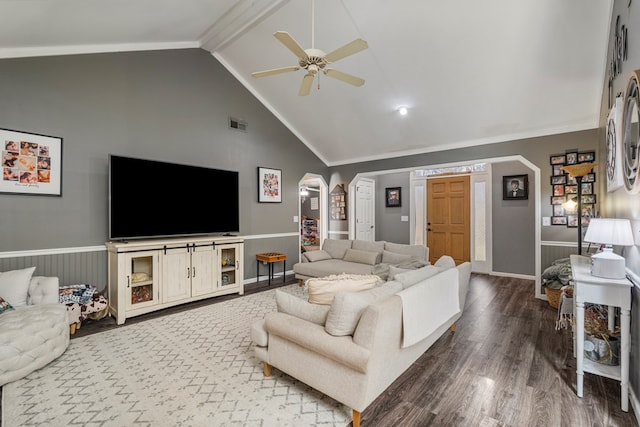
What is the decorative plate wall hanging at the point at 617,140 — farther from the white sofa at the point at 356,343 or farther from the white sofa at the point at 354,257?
the white sofa at the point at 354,257

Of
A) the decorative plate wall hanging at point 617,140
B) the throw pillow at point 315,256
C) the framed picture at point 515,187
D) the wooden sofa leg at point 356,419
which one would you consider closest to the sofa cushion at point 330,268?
the throw pillow at point 315,256

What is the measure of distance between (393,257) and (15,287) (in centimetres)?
452

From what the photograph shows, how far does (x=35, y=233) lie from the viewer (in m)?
3.23

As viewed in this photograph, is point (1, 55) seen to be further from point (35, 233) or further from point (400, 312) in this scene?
point (400, 312)

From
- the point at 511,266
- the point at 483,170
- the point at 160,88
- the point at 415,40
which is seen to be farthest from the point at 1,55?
the point at 511,266

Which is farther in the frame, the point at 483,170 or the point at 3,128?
the point at 483,170

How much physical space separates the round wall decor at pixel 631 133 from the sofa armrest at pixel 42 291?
4850mm

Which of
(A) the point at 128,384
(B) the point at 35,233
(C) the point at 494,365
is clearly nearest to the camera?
(A) the point at 128,384

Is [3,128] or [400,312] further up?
[3,128]

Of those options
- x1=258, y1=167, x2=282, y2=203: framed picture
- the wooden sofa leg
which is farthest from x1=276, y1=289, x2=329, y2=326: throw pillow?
x1=258, y1=167, x2=282, y2=203: framed picture

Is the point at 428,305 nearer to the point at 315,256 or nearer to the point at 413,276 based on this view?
the point at 413,276

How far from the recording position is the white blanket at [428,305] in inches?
76.8

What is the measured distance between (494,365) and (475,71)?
3.53 m

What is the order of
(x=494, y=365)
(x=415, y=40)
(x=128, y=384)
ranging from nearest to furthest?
1. (x=128, y=384)
2. (x=494, y=365)
3. (x=415, y=40)
